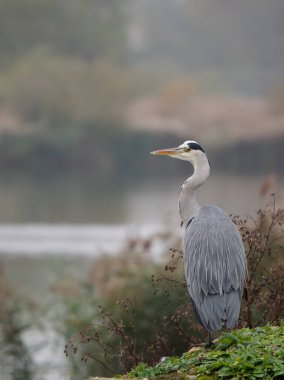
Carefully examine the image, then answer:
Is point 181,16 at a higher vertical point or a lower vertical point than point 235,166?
higher

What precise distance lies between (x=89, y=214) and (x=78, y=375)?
16.5 ft

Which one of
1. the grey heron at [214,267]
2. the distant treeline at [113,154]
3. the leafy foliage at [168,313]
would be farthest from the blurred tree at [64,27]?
the grey heron at [214,267]

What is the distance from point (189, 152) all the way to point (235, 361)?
1.10m

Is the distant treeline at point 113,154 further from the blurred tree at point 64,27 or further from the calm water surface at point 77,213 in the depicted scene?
the blurred tree at point 64,27

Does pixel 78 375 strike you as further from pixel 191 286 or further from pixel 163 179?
pixel 163 179

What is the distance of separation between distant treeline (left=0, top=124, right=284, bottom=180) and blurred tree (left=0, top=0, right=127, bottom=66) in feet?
3.07

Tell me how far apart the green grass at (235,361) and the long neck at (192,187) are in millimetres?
756

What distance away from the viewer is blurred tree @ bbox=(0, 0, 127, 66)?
9.49 meters

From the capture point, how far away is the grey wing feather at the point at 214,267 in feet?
8.65

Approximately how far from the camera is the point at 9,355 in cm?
504

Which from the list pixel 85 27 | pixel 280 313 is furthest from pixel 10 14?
pixel 280 313

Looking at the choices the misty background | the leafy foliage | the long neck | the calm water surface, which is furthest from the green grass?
the misty background

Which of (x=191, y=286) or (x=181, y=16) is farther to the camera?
(x=181, y=16)

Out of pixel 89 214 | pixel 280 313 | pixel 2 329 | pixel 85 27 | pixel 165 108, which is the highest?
pixel 85 27
